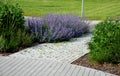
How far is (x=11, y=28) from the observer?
10.3m

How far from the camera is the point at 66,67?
7852 millimetres

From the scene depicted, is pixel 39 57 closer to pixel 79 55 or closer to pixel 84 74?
pixel 79 55

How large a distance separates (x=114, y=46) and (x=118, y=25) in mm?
629

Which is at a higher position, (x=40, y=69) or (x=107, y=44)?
(x=107, y=44)

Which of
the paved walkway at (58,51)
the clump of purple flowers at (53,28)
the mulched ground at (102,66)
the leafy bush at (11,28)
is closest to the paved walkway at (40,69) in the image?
the mulched ground at (102,66)

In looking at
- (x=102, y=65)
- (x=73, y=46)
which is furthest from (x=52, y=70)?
(x=73, y=46)

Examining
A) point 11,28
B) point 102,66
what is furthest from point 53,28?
point 102,66

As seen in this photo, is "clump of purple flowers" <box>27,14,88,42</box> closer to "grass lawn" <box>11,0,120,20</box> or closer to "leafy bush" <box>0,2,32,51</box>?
"leafy bush" <box>0,2,32,51</box>

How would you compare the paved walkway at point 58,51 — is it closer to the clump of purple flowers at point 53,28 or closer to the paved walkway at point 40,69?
the clump of purple flowers at point 53,28

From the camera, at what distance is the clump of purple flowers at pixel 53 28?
10.9 metres

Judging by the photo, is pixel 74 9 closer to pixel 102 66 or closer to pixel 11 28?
pixel 11 28

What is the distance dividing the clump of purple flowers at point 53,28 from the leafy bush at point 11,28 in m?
0.40

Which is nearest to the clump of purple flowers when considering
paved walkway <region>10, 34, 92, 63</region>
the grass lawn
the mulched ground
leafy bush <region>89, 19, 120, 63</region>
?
paved walkway <region>10, 34, 92, 63</region>

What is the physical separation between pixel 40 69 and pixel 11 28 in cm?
298
